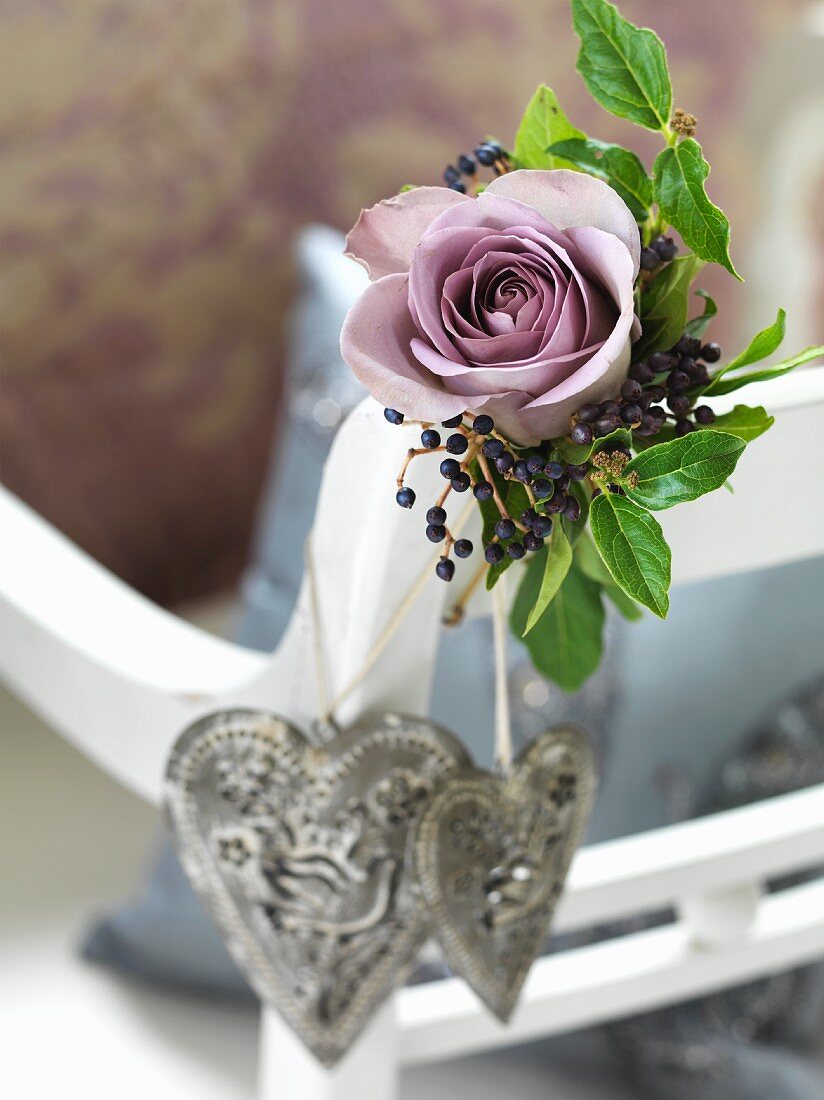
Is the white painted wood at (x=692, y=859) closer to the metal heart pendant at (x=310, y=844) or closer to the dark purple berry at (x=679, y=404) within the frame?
the metal heart pendant at (x=310, y=844)

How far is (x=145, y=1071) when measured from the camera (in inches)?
23.7

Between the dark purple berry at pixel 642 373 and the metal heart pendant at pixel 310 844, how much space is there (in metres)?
0.12

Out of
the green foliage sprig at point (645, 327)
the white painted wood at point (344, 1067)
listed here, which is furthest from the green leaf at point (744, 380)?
the white painted wood at point (344, 1067)

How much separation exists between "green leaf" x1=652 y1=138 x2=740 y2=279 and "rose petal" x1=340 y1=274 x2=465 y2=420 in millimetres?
62

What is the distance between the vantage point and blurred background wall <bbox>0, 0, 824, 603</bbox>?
75 cm

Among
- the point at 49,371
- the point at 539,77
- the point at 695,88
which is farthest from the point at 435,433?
the point at 695,88

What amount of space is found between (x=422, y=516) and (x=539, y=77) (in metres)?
0.79

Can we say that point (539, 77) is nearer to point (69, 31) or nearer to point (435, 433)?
point (69, 31)

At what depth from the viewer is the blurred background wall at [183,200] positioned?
29.4 inches

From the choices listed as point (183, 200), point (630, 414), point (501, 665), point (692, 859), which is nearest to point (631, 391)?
point (630, 414)

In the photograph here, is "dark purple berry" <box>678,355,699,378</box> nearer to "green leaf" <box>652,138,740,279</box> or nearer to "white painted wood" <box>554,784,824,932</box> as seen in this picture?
"green leaf" <box>652,138,740,279</box>

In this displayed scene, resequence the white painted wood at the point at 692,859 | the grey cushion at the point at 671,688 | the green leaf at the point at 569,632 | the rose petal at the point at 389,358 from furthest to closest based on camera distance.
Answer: the grey cushion at the point at 671,688 < the white painted wood at the point at 692,859 < the green leaf at the point at 569,632 < the rose petal at the point at 389,358

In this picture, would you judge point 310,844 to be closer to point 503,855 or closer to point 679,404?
point 503,855

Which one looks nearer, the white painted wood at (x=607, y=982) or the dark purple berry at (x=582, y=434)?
the dark purple berry at (x=582, y=434)
